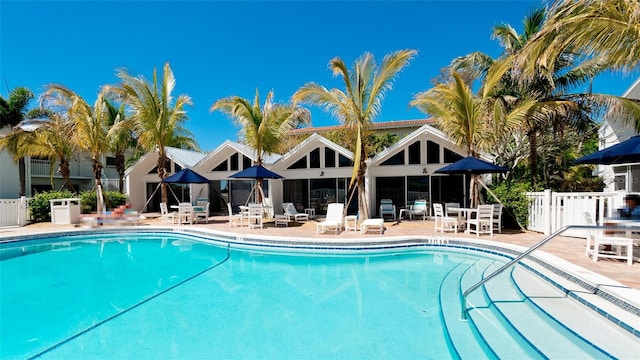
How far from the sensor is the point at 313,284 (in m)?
6.48

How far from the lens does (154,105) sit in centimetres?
1448

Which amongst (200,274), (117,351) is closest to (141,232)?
(200,274)

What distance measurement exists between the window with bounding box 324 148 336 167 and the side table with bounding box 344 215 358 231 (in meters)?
4.07

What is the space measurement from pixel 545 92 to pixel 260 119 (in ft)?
37.1

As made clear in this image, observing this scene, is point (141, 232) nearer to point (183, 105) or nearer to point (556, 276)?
point (183, 105)

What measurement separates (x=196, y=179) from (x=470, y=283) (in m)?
11.7

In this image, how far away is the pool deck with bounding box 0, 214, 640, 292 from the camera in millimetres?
5301

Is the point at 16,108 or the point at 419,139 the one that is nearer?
the point at 419,139

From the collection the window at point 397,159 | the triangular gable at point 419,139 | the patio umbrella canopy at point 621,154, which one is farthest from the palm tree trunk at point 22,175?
the patio umbrella canopy at point 621,154

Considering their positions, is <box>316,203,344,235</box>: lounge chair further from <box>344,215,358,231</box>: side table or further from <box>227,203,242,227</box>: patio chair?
<box>227,203,242,227</box>: patio chair

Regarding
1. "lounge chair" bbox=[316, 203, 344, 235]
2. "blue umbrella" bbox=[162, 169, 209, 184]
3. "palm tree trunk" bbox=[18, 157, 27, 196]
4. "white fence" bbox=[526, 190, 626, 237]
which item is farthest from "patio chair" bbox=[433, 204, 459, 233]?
"palm tree trunk" bbox=[18, 157, 27, 196]

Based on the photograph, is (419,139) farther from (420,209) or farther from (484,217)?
(484,217)

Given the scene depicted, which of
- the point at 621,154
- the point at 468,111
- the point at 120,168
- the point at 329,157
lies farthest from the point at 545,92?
the point at 120,168

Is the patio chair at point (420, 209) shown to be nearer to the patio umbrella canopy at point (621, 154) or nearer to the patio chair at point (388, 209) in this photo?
the patio chair at point (388, 209)
